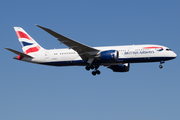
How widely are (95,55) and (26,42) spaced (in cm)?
1285

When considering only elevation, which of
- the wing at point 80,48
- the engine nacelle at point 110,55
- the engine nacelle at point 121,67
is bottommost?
the engine nacelle at point 121,67

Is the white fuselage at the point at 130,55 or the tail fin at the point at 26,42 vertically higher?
the tail fin at the point at 26,42

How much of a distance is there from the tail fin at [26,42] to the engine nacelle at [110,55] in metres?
11.4

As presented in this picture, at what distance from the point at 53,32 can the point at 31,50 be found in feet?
38.5

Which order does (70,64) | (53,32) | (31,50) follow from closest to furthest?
1. (53,32)
2. (70,64)
3. (31,50)

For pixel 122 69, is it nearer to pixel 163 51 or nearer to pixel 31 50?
pixel 163 51

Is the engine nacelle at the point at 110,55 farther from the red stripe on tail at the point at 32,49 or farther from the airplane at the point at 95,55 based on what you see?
the red stripe on tail at the point at 32,49

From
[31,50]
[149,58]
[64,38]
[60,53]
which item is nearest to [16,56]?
[31,50]

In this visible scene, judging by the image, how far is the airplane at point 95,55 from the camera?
41.1 meters

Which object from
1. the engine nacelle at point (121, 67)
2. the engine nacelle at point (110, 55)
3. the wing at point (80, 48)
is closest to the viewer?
the wing at point (80, 48)

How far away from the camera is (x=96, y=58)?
42.7m

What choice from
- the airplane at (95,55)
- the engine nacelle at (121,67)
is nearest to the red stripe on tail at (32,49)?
the airplane at (95,55)

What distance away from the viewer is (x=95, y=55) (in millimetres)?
42406

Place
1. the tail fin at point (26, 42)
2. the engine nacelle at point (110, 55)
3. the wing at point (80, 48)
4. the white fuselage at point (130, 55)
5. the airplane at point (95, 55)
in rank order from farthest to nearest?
the tail fin at point (26, 42), the white fuselage at point (130, 55), the airplane at point (95, 55), the engine nacelle at point (110, 55), the wing at point (80, 48)
